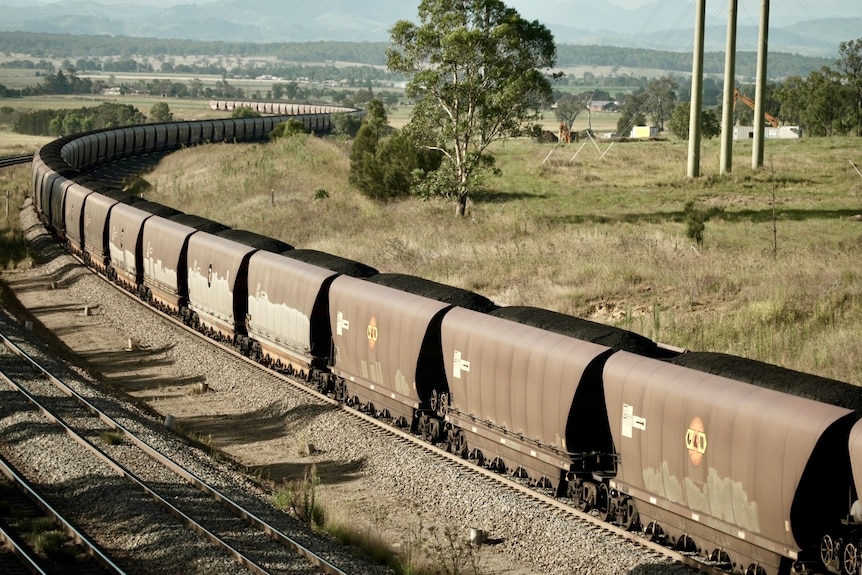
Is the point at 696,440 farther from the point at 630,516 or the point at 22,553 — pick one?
the point at 22,553

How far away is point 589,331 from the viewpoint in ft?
61.0

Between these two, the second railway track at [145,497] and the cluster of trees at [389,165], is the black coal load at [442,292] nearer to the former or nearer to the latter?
the second railway track at [145,497]

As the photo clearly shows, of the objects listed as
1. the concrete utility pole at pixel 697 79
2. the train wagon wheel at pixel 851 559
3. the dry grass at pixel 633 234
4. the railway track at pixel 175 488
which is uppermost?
the concrete utility pole at pixel 697 79

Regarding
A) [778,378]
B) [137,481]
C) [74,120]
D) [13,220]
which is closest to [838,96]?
[13,220]

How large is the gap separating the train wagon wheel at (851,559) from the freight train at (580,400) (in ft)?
0.07

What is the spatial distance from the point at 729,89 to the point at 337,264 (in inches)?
1265

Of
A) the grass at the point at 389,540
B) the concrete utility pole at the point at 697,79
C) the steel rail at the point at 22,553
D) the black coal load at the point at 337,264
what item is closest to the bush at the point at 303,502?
the grass at the point at 389,540

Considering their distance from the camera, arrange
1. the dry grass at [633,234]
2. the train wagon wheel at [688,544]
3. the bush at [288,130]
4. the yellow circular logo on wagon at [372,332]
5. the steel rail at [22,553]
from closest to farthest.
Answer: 1. the steel rail at [22,553]
2. the train wagon wheel at [688,544]
3. the yellow circular logo on wagon at [372,332]
4. the dry grass at [633,234]
5. the bush at [288,130]

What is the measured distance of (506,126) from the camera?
45.1 metres

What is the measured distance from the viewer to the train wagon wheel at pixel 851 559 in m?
13.3

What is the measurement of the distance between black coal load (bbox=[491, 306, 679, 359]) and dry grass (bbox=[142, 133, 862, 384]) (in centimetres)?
686

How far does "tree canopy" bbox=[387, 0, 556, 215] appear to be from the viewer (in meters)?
43.6

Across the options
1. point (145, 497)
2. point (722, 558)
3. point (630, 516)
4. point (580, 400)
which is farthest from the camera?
point (145, 497)

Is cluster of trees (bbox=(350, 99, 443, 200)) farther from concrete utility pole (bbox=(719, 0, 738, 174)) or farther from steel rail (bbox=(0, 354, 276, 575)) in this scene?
steel rail (bbox=(0, 354, 276, 575))
